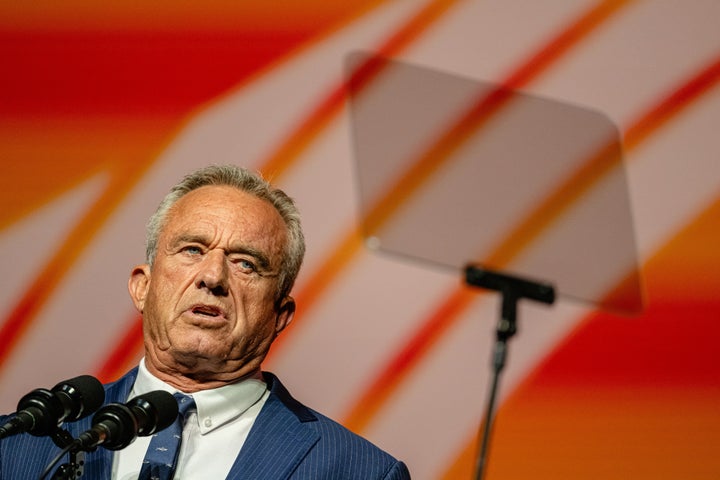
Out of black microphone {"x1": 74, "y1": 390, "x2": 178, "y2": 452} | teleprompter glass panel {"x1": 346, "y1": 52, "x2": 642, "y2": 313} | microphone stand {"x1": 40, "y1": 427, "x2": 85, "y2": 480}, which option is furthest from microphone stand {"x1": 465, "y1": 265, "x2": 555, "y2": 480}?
microphone stand {"x1": 40, "y1": 427, "x2": 85, "y2": 480}

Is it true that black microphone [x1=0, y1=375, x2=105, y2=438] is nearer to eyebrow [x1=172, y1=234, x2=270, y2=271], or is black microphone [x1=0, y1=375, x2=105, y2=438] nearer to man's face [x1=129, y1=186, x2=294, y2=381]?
man's face [x1=129, y1=186, x2=294, y2=381]

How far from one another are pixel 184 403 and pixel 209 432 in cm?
9

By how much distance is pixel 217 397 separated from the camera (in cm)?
233

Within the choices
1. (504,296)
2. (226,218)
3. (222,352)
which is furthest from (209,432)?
(504,296)

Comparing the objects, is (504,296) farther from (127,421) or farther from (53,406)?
(53,406)

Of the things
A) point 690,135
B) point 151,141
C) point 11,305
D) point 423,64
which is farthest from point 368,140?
point 11,305

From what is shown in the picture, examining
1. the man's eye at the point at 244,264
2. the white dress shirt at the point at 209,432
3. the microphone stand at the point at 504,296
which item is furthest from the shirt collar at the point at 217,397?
the microphone stand at the point at 504,296

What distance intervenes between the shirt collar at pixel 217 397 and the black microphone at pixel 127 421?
1.53ft

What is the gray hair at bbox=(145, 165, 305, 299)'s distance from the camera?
2488 millimetres

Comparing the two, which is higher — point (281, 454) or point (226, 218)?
point (226, 218)

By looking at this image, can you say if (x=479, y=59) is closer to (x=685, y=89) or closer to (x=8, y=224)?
(x=685, y=89)

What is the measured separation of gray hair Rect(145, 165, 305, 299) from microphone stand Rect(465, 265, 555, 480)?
90cm

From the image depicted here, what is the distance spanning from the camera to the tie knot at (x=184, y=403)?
229cm

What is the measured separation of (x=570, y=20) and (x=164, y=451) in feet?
5.16
